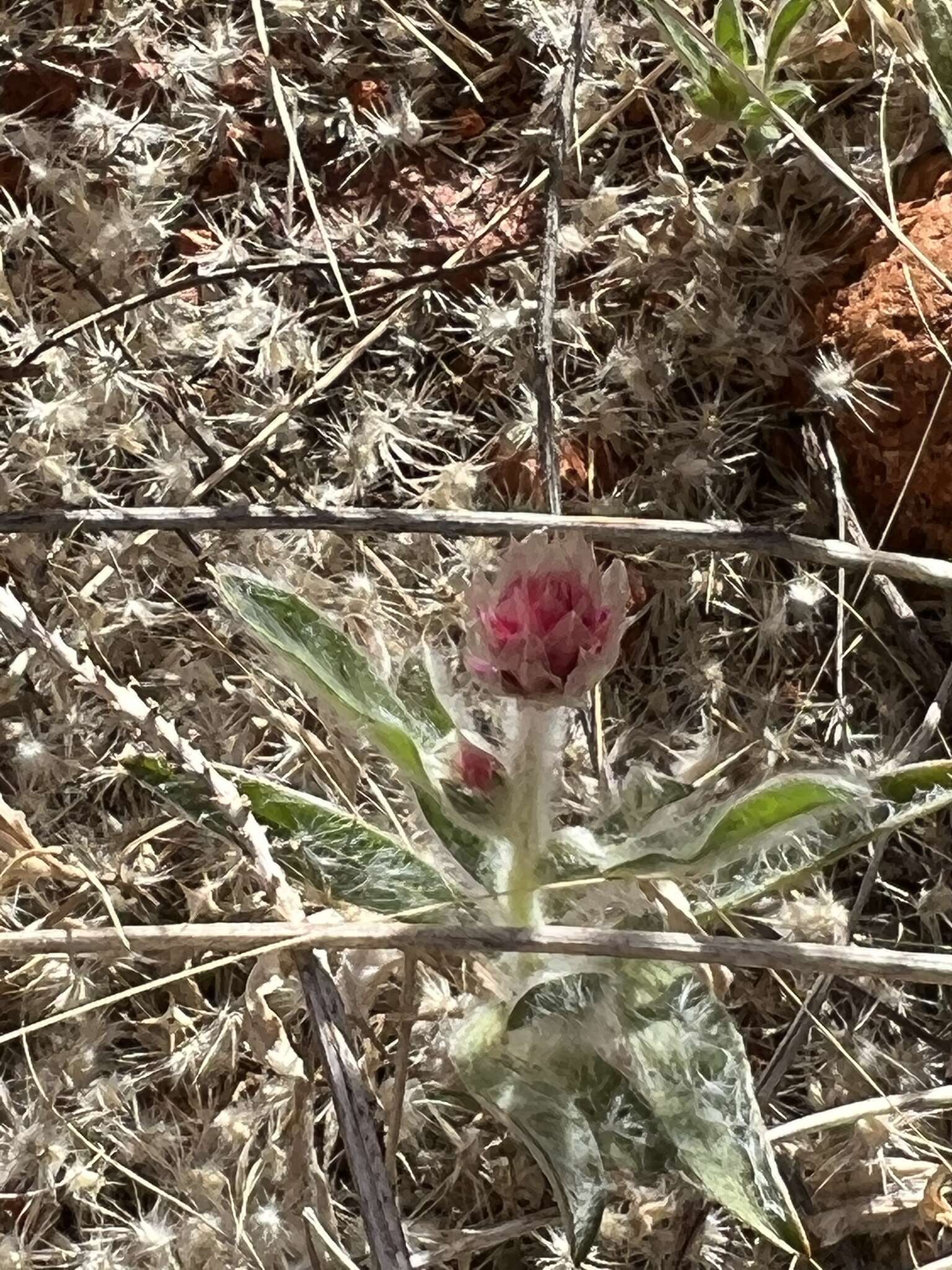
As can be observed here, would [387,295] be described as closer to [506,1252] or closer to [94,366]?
[94,366]

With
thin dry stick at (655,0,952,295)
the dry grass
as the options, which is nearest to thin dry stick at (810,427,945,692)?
the dry grass

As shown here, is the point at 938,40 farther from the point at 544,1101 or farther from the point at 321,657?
the point at 544,1101

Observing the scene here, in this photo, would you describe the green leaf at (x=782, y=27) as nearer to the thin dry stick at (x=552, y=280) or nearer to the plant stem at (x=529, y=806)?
the thin dry stick at (x=552, y=280)

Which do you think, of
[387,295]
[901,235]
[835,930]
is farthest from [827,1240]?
[387,295]

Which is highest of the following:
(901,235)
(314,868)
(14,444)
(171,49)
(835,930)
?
(171,49)

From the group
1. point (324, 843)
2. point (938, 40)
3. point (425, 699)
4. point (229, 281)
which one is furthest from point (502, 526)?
point (938, 40)

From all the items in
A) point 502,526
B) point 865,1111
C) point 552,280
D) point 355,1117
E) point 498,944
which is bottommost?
point 865,1111

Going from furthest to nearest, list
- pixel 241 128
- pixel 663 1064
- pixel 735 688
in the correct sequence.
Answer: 1. pixel 241 128
2. pixel 735 688
3. pixel 663 1064
